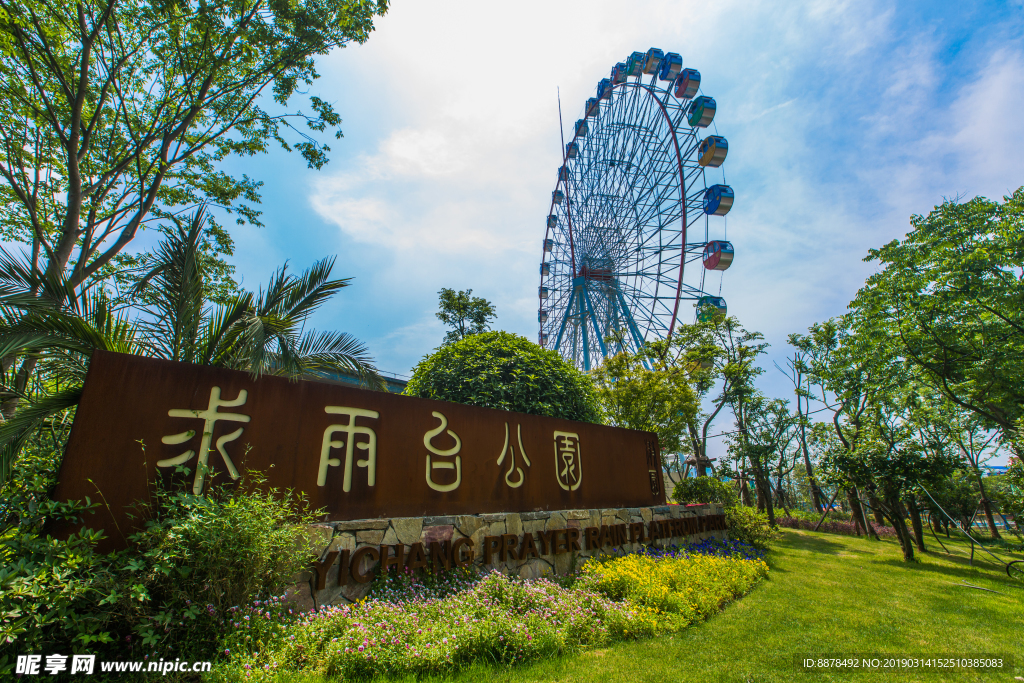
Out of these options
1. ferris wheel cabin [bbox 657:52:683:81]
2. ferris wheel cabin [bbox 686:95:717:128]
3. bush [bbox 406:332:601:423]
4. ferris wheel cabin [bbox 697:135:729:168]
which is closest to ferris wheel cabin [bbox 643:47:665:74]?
ferris wheel cabin [bbox 657:52:683:81]

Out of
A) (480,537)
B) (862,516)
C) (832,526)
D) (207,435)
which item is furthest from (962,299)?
(207,435)

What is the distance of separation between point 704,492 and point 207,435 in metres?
12.2

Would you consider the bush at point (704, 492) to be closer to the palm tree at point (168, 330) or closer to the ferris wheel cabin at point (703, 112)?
the palm tree at point (168, 330)

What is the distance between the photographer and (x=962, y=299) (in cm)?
1094

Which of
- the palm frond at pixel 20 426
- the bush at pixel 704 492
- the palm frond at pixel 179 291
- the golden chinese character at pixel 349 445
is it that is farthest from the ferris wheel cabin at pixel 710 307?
the palm frond at pixel 20 426

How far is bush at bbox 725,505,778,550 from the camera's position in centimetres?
982

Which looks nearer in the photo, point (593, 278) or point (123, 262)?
point (123, 262)

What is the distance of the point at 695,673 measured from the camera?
3.35m

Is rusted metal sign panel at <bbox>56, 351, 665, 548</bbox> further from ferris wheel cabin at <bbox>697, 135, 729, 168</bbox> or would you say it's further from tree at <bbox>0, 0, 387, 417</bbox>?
ferris wheel cabin at <bbox>697, 135, 729, 168</bbox>

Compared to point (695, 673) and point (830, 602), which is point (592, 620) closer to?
point (695, 673)

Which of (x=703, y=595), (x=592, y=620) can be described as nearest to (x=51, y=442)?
(x=592, y=620)

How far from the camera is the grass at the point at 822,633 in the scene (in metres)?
3.33

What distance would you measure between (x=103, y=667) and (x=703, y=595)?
17.5 feet

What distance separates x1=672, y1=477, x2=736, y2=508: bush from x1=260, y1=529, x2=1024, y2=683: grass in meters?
4.17
